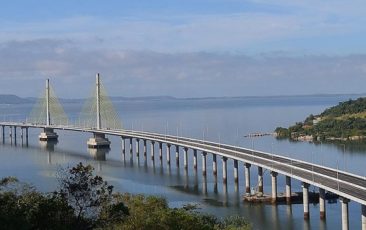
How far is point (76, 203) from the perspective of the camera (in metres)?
23.5

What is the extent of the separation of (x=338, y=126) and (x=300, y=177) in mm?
64832

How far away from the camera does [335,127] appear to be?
10531 centimetres

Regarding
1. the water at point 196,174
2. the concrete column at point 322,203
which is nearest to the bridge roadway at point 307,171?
the concrete column at point 322,203

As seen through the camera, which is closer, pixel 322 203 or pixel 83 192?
pixel 83 192

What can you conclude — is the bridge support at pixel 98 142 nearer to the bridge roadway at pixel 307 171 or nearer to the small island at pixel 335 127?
the bridge roadway at pixel 307 171

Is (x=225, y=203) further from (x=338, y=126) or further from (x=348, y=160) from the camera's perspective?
(x=338, y=126)

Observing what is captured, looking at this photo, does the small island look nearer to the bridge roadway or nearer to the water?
the water

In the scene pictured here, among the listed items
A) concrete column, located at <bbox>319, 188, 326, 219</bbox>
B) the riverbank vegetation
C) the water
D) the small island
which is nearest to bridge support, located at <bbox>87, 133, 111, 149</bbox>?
the water

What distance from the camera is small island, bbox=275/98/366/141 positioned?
326 feet

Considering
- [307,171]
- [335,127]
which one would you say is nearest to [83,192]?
[307,171]

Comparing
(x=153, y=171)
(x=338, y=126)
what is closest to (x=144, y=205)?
(x=153, y=171)

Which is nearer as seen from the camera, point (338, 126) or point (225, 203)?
point (225, 203)

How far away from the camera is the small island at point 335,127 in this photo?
9927 centimetres

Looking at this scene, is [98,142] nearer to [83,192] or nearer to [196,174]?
[196,174]
